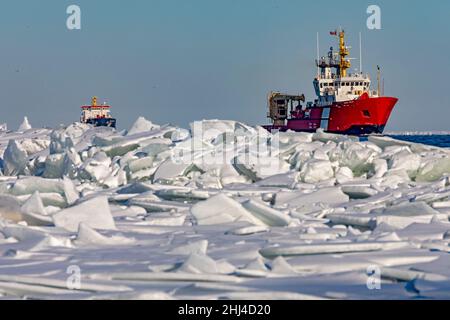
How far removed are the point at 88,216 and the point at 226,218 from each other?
1.23m

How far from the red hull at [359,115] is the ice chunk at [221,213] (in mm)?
49837

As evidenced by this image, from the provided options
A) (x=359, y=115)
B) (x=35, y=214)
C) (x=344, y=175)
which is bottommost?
(x=359, y=115)

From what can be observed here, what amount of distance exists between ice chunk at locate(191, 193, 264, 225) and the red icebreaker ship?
4983cm

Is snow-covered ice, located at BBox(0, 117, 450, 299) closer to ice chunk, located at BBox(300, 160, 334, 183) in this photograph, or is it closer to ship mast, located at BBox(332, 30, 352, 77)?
ice chunk, located at BBox(300, 160, 334, 183)

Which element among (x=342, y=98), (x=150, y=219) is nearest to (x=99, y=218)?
(x=150, y=219)

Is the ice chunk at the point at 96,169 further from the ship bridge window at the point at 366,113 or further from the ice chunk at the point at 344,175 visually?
the ship bridge window at the point at 366,113

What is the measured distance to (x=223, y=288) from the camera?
5535 mm

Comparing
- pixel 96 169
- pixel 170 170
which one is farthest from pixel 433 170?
pixel 96 169

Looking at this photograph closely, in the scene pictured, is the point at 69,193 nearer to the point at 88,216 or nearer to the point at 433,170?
the point at 88,216

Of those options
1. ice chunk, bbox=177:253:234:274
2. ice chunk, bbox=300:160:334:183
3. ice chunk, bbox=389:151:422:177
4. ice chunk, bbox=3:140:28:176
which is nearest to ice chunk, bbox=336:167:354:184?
ice chunk, bbox=300:160:334:183

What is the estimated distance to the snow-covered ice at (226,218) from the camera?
5.72 m

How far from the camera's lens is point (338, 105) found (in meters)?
58.1

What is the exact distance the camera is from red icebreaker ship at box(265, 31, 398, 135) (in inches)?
2261
